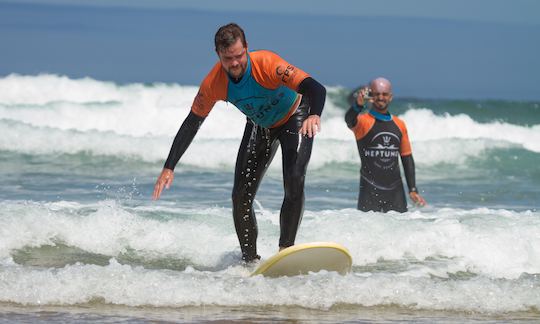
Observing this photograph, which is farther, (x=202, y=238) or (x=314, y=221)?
(x=314, y=221)

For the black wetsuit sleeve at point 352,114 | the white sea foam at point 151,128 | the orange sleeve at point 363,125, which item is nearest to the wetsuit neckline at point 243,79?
the black wetsuit sleeve at point 352,114

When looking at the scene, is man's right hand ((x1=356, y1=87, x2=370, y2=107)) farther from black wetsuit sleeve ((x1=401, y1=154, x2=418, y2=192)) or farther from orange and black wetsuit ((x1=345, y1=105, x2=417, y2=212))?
black wetsuit sleeve ((x1=401, y1=154, x2=418, y2=192))

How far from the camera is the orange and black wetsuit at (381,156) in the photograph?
9000mm

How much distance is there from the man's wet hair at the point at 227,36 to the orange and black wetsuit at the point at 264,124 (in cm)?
24

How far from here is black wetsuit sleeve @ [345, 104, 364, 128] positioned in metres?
8.25

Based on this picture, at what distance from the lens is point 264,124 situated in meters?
6.74

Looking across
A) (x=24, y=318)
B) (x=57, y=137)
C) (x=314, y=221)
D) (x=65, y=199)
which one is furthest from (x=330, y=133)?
(x=24, y=318)

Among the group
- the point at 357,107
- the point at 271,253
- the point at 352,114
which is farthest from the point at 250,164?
the point at 352,114

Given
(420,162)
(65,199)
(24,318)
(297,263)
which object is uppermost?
(420,162)

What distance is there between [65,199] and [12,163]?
458 centimetres

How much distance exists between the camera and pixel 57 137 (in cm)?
1831

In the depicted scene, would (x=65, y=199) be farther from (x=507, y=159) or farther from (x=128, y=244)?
(x=507, y=159)

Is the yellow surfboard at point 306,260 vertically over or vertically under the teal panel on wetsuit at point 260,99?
under

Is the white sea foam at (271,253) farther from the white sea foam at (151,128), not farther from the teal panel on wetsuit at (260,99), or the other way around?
the white sea foam at (151,128)
